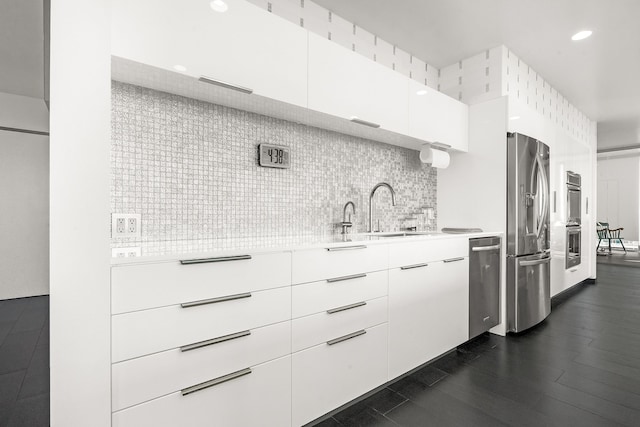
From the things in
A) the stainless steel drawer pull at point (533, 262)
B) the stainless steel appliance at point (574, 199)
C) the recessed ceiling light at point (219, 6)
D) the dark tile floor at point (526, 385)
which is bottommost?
the dark tile floor at point (526, 385)

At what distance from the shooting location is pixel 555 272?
12.8 feet

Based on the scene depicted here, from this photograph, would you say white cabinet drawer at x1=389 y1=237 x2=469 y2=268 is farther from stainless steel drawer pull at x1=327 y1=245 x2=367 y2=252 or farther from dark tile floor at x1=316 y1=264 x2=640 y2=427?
→ dark tile floor at x1=316 y1=264 x2=640 y2=427

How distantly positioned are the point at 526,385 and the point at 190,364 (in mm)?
1999

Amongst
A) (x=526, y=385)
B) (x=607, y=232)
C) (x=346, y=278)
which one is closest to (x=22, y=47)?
(x=346, y=278)

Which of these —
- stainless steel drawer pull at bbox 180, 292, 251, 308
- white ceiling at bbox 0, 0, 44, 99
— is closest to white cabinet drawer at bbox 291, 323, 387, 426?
stainless steel drawer pull at bbox 180, 292, 251, 308

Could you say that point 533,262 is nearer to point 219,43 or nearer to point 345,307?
point 345,307

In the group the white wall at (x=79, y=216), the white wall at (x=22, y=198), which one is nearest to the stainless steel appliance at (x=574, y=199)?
the white wall at (x=79, y=216)

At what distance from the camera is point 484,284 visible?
273 cm

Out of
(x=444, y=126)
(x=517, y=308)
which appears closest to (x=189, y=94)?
(x=444, y=126)

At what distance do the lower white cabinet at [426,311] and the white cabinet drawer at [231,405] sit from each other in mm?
784

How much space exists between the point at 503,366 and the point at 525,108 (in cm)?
241

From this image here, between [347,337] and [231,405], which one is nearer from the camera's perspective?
[231,405]

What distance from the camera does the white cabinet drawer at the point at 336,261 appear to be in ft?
5.06

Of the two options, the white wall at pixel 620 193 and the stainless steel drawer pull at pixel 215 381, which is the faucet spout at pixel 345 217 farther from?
the white wall at pixel 620 193
